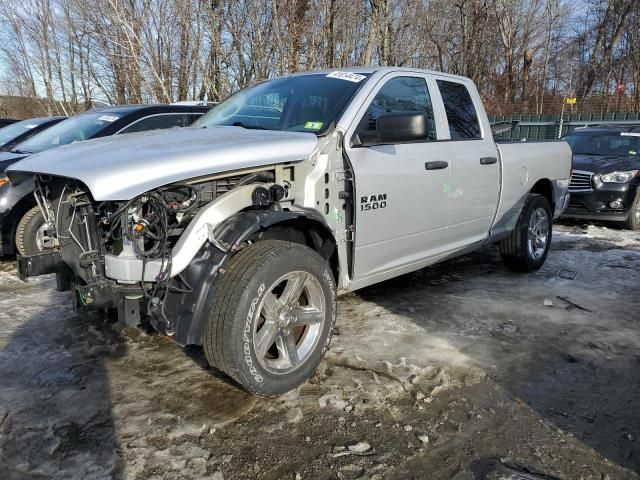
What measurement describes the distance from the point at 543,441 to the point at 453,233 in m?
2.15

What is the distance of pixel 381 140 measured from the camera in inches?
134

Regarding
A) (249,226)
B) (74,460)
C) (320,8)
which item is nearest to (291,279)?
(249,226)

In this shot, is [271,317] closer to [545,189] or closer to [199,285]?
[199,285]

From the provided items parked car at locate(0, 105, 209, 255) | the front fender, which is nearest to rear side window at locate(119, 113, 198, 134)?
parked car at locate(0, 105, 209, 255)

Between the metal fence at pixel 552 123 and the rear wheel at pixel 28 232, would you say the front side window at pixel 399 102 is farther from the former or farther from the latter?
the metal fence at pixel 552 123

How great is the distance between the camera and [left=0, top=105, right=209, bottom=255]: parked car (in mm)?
5352

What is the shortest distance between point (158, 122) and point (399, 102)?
3.91 metres

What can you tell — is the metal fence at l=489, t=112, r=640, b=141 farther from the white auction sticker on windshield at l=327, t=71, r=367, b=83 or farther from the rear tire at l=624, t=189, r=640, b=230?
the white auction sticker on windshield at l=327, t=71, r=367, b=83

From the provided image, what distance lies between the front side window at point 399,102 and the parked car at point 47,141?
336 centimetres

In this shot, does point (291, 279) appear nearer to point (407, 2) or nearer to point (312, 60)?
point (312, 60)

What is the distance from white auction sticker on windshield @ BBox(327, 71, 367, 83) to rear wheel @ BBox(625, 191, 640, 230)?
6338mm

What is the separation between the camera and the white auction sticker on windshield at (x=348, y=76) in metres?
3.78

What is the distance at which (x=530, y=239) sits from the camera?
5.48 meters

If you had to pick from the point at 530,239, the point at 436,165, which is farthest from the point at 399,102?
the point at 530,239
